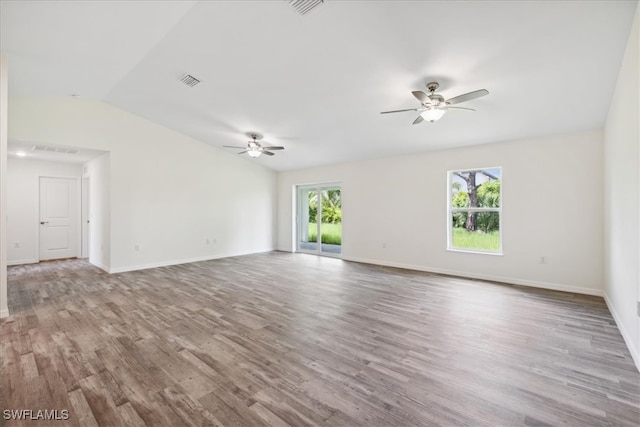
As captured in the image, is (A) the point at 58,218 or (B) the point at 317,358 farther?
(A) the point at 58,218

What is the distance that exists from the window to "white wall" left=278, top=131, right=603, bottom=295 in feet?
0.52

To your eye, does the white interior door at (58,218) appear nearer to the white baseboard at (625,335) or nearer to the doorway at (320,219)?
the doorway at (320,219)

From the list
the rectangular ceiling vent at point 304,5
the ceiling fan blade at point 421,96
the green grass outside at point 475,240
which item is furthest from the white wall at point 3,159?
the green grass outside at point 475,240

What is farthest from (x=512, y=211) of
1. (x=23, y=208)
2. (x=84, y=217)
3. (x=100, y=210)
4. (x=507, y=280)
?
(x=23, y=208)

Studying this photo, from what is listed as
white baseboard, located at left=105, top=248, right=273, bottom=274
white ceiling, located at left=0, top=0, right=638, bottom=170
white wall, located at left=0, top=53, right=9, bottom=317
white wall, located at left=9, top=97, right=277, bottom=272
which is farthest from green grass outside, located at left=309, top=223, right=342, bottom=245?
white wall, located at left=0, top=53, right=9, bottom=317

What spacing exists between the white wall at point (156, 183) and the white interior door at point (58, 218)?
2.84m

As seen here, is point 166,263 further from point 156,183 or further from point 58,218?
point 58,218

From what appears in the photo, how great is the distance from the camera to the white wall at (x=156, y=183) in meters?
5.18

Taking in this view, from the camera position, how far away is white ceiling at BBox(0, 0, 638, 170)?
258cm

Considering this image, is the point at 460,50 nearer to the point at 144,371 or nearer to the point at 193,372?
the point at 193,372

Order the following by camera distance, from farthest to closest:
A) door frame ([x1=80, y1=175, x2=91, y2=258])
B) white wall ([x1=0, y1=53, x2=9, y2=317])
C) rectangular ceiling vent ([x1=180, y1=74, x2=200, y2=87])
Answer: door frame ([x1=80, y1=175, x2=91, y2=258]) < rectangular ceiling vent ([x1=180, y1=74, x2=200, y2=87]) < white wall ([x1=0, y1=53, x2=9, y2=317])

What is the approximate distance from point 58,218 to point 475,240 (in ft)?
32.2

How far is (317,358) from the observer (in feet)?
7.99

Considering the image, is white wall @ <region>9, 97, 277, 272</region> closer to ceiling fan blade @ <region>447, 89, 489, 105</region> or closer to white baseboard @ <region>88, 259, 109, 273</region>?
white baseboard @ <region>88, 259, 109, 273</region>
